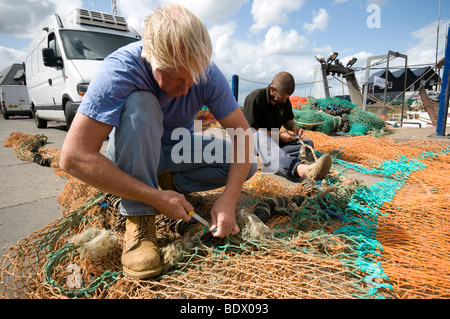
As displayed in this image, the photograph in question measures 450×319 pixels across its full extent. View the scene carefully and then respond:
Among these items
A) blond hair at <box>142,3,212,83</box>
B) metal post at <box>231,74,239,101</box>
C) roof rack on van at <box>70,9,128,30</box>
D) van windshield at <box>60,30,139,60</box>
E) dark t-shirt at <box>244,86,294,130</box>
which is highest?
roof rack on van at <box>70,9,128,30</box>

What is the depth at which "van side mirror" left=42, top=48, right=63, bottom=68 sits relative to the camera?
5.09 metres

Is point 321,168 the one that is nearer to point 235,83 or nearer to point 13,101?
point 235,83

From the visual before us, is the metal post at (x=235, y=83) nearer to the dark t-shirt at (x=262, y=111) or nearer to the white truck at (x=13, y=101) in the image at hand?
the dark t-shirt at (x=262, y=111)

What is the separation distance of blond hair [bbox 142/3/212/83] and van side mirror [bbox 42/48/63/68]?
204 inches

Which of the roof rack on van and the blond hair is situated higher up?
the roof rack on van

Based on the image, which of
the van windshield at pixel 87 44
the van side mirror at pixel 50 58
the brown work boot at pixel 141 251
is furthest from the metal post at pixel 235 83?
the brown work boot at pixel 141 251

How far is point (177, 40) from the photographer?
1140mm

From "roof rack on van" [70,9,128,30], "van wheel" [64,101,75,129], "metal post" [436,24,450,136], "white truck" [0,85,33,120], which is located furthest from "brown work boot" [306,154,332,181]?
"white truck" [0,85,33,120]

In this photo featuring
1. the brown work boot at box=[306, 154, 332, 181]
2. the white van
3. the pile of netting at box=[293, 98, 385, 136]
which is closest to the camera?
the brown work boot at box=[306, 154, 332, 181]

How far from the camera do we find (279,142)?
3594mm

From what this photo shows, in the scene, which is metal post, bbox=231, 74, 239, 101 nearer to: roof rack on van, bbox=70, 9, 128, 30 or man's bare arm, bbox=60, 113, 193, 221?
roof rack on van, bbox=70, 9, 128, 30

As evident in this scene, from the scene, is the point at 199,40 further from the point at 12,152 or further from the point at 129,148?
the point at 12,152

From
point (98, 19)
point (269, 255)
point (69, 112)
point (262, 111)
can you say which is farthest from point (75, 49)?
point (269, 255)

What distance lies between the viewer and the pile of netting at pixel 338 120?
20.0 ft
